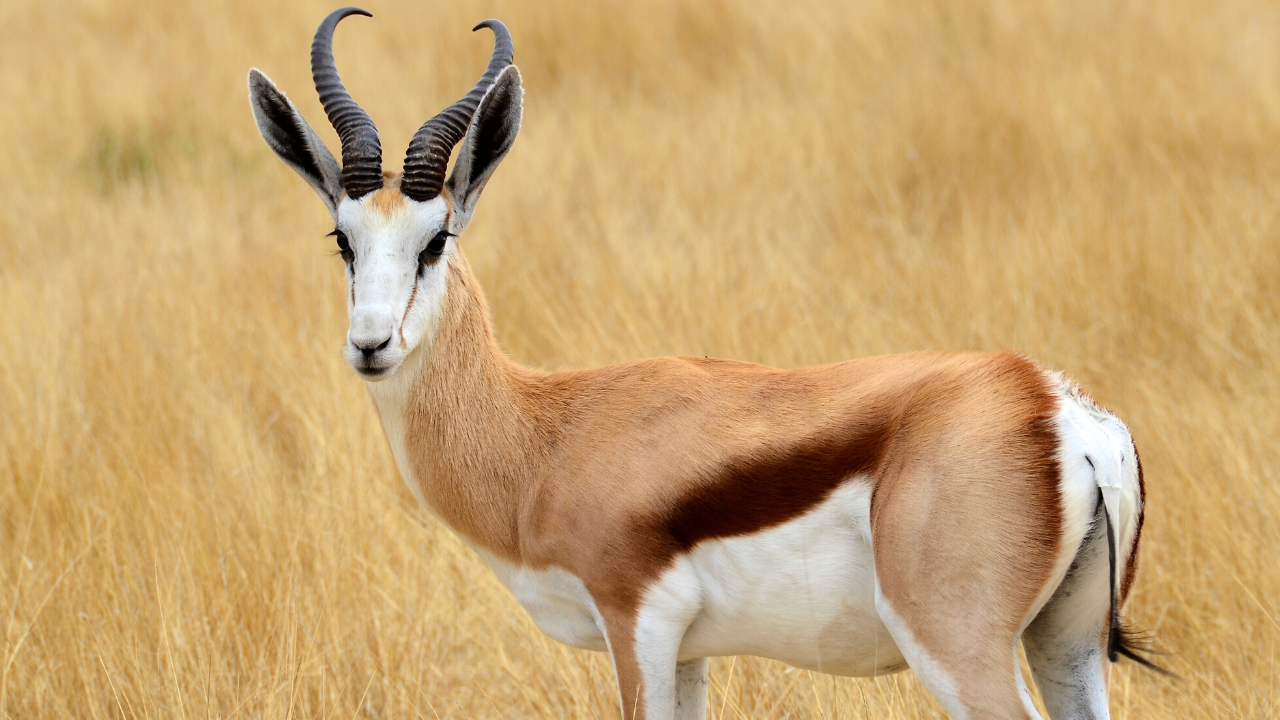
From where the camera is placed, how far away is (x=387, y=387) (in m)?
3.27

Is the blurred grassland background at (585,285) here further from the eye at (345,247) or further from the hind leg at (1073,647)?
the eye at (345,247)

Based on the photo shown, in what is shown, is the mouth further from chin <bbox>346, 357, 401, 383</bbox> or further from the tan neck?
the tan neck

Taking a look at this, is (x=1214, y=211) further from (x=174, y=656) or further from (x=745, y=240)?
(x=174, y=656)

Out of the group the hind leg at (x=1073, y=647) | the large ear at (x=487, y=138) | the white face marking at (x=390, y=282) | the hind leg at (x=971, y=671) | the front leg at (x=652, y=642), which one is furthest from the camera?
the large ear at (x=487, y=138)

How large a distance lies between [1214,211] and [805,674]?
4449 millimetres

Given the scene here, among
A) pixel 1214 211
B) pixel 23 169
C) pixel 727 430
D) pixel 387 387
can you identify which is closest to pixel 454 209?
pixel 387 387

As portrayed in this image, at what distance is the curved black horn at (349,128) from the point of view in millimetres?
3203

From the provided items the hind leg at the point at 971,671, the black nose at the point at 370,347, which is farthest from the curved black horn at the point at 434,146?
the hind leg at the point at 971,671

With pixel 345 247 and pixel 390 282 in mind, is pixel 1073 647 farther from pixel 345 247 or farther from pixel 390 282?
pixel 345 247

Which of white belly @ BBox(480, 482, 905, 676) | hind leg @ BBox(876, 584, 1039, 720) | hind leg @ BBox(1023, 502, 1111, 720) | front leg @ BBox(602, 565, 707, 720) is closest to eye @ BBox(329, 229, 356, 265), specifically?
white belly @ BBox(480, 482, 905, 676)

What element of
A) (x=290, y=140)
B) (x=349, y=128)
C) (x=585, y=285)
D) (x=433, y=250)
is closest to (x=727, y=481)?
(x=433, y=250)

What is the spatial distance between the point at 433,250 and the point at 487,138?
1.46ft

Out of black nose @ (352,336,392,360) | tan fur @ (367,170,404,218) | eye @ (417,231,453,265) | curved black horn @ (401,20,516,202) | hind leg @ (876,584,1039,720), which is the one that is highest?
curved black horn @ (401,20,516,202)

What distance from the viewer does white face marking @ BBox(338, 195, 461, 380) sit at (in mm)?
2943
